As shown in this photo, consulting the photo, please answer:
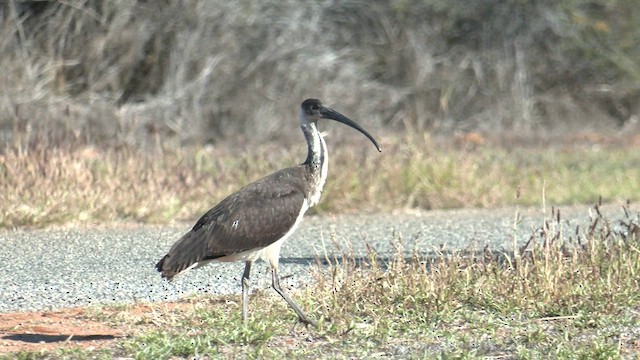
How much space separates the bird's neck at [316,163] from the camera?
26.8 ft

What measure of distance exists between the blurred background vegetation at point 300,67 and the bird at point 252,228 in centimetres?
579

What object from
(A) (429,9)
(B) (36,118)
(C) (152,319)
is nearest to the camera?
(C) (152,319)

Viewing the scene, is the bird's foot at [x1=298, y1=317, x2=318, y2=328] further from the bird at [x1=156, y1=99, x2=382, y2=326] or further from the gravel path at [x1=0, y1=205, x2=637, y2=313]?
the gravel path at [x1=0, y1=205, x2=637, y2=313]

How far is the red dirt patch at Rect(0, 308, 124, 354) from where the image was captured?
6812mm

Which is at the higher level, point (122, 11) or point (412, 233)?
point (122, 11)

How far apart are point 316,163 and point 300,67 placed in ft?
40.2

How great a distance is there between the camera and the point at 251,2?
19.9m

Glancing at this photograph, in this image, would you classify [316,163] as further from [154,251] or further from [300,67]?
[300,67]

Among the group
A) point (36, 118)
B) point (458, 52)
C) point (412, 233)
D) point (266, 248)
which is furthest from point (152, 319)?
point (458, 52)

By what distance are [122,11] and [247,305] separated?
1184 centimetres

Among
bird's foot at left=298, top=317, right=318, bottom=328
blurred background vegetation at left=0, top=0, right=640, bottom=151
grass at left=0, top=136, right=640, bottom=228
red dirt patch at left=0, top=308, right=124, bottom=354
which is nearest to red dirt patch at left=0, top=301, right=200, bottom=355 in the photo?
red dirt patch at left=0, top=308, right=124, bottom=354

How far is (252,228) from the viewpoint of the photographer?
7.70 meters

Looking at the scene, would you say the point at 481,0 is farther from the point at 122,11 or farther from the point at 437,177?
the point at 437,177

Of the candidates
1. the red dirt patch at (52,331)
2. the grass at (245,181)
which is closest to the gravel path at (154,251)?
the grass at (245,181)
